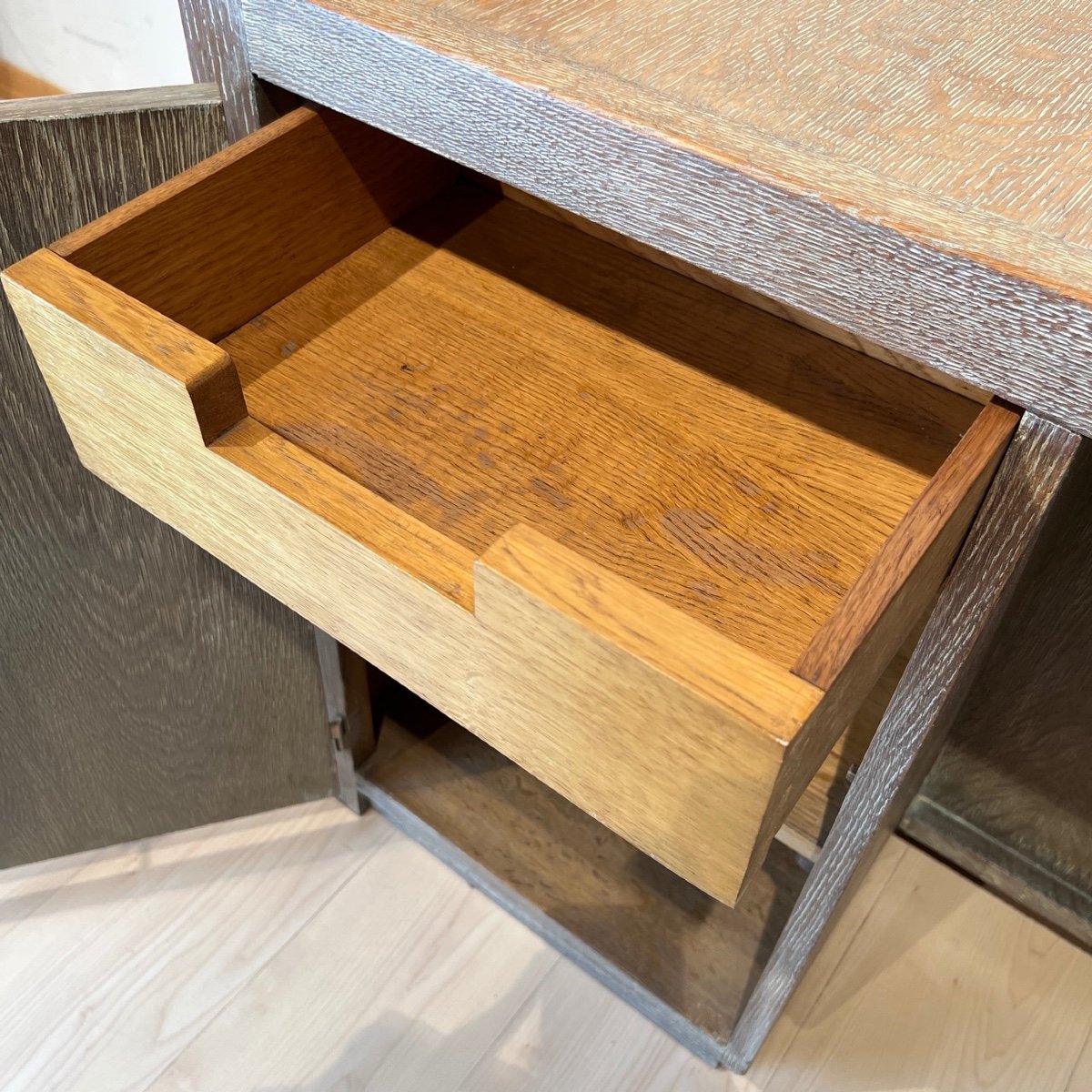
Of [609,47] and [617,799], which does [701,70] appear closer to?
[609,47]

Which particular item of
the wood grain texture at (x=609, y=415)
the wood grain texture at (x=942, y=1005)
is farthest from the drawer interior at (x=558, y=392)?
the wood grain texture at (x=942, y=1005)

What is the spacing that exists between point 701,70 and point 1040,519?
0.23 meters

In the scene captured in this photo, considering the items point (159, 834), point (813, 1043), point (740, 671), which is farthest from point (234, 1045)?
point (740, 671)

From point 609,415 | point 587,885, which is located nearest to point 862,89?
point 609,415

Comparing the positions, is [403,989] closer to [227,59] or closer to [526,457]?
[526,457]

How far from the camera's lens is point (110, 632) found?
76 cm

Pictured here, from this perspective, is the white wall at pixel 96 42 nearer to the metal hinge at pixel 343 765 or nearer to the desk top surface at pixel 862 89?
the desk top surface at pixel 862 89

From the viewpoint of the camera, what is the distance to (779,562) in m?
0.49

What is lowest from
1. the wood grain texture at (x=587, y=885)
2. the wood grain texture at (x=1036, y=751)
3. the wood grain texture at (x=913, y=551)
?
the wood grain texture at (x=587, y=885)

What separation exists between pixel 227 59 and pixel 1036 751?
2.50 feet

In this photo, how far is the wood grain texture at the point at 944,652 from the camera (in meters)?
0.41

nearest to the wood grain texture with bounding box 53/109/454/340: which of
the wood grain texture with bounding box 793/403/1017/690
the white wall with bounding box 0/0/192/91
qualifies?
the white wall with bounding box 0/0/192/91

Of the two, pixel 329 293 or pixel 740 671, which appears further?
pixel 329 293


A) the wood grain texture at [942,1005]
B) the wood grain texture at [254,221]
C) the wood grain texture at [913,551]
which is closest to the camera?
the wood grain texture at [913,551]
